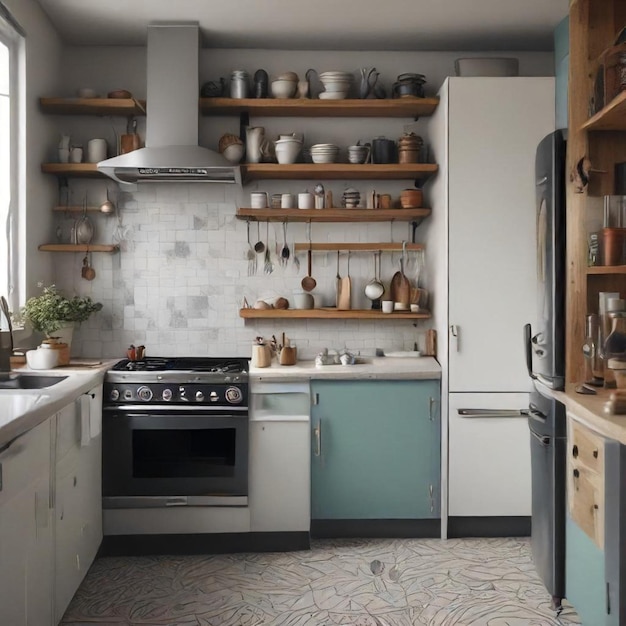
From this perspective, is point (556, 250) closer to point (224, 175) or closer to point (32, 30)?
point (224, 175)

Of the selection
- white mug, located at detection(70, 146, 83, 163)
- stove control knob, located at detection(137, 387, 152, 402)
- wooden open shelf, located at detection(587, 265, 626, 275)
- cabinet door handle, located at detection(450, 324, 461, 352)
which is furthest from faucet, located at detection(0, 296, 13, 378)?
wooden open shelf, located at detection(587, 265, 626, 275)

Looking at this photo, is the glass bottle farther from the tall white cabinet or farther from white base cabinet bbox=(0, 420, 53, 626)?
white base cabinet bbox=(0, 420, 53, 626)

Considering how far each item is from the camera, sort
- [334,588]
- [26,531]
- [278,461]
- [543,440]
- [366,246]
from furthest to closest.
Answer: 1. [366,246]
2. [278,461]
3. [334,588]
4. [543,440]
5. [26,531]

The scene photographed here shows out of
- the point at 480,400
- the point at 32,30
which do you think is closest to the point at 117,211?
the point at 32,30

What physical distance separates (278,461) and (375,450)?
0.52 m

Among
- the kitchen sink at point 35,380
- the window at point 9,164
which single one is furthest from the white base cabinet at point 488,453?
the window at point 9,164

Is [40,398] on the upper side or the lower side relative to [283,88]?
lower

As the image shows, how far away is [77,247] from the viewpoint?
4039mm

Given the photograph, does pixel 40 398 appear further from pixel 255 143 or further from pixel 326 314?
pixel 255 143

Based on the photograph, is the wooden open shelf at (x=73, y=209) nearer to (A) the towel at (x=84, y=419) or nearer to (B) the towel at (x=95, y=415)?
(B) the towel at (x=95, y=415)

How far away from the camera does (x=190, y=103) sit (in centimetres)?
389

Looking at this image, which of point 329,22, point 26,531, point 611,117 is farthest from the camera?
point 329,22

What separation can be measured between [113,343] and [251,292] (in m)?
0.87

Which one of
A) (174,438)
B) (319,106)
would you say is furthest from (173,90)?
(174,438)
